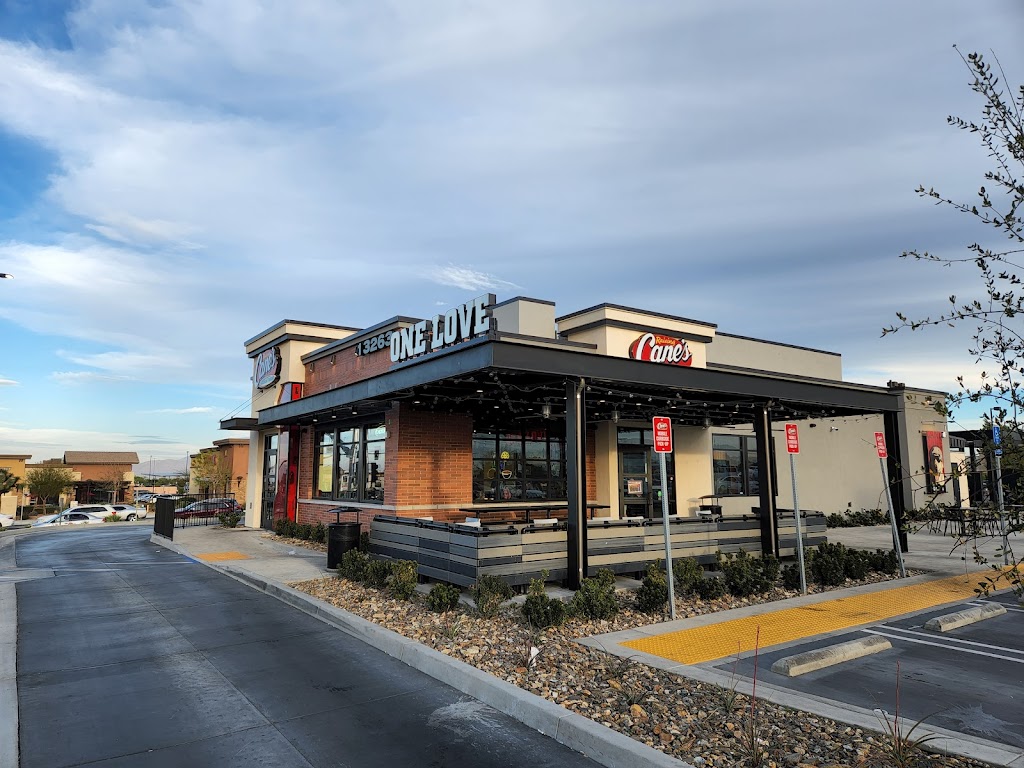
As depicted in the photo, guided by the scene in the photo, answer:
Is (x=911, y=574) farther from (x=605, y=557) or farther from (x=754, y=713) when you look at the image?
(x=754, y=713)

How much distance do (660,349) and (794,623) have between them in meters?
11.6

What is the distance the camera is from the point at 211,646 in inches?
327

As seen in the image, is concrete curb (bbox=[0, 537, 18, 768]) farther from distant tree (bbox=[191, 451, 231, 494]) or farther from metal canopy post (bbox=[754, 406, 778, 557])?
distant tree (bbox=[191, 451, 231, 494])

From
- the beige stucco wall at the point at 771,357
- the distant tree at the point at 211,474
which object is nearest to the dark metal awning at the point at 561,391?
the beige stucco wall at the point at 771,357

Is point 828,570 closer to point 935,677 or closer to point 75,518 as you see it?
point 935,677

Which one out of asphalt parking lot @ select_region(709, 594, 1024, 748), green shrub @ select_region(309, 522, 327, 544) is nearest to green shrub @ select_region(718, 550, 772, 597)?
asphalt parking lot @ select_region(709, 594, 1024, 748)

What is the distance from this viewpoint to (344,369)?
19875mm

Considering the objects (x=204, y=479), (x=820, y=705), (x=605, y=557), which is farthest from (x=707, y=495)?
(x=204, y=479)

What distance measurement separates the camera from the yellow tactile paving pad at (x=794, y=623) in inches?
311

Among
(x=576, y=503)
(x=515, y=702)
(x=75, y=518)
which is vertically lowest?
(x=75, y=518)

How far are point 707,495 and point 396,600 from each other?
15.0m

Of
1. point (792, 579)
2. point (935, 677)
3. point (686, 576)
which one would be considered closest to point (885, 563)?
point (792, 579)

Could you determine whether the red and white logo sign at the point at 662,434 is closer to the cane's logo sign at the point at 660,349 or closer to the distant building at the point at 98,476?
the cane's logo sign at the point at 660,349

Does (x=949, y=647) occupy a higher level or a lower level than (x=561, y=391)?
lower
